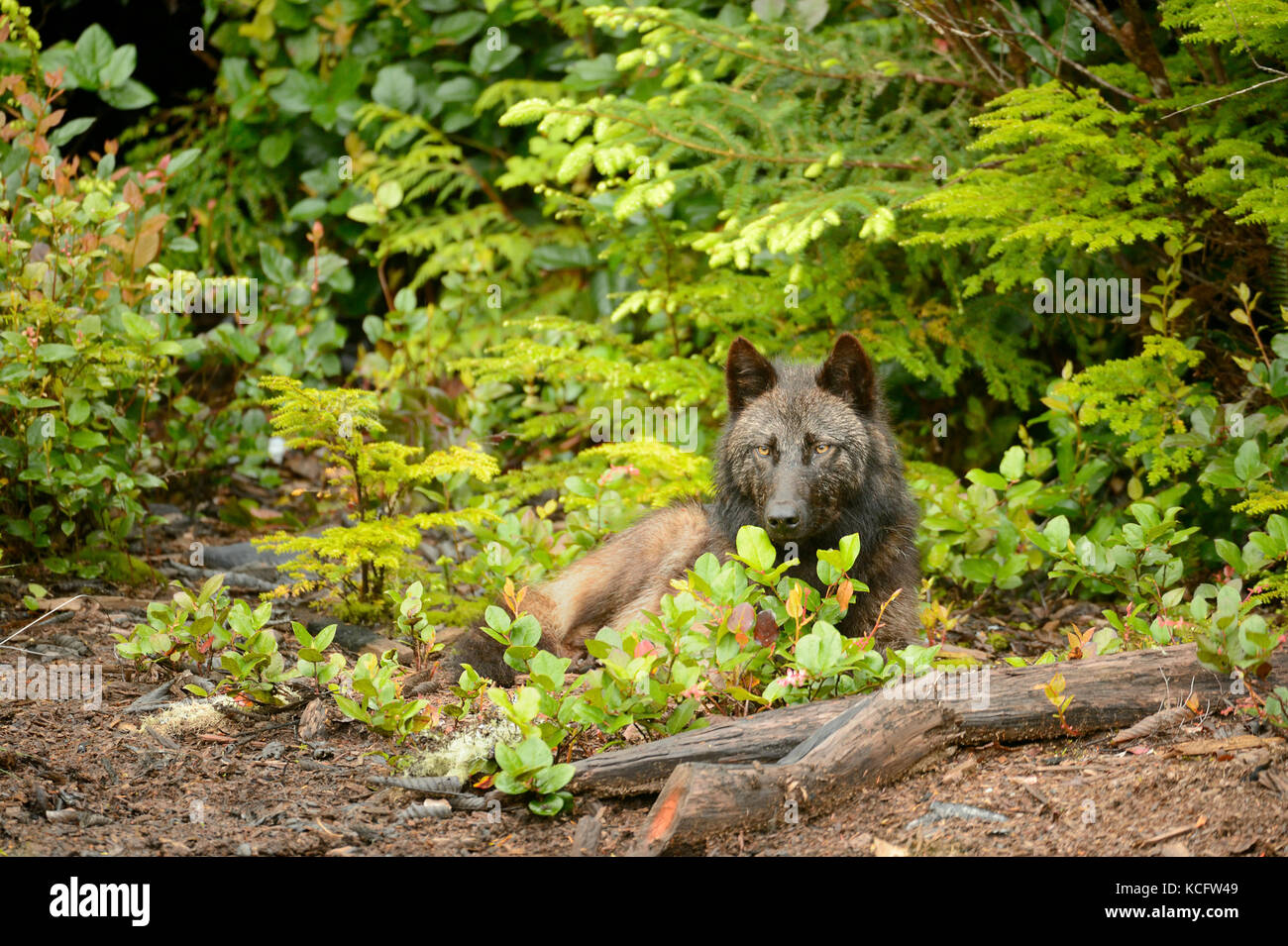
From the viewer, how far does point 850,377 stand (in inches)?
203

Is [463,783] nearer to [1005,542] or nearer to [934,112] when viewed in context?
[1005,542]

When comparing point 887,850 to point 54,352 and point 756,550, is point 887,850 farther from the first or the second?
point 54,352

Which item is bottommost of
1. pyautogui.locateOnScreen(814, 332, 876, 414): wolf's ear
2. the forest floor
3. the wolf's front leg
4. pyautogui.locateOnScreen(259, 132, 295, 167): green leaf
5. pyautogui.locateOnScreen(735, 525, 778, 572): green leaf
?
the forest floor

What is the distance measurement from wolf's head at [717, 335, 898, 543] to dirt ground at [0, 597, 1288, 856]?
1.60m

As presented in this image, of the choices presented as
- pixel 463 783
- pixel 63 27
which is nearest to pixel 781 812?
pixel 463 783

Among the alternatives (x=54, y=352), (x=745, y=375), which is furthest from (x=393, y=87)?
(x=745, y=375)

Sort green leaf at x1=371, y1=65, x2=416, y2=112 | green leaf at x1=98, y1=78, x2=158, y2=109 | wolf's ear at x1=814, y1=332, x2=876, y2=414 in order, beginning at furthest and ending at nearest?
green leaf at x1=371, y1=65, x2=416, y2=112
green leaf at x1=98, y1=78, x2=158, y2=109
wolf's ear at x1=814, y1=332, x2=876, y2=414

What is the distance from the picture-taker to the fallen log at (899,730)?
10.2 feet

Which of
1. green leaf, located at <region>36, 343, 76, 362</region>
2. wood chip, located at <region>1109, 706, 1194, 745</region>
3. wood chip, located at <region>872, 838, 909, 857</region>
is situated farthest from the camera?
green leaf, located at <region>36, 343, 76, 362</region>

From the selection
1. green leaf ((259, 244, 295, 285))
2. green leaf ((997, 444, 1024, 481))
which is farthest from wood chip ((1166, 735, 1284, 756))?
green leaf ((259, 244, 295, 285))

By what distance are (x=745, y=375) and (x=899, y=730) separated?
7.53 ft

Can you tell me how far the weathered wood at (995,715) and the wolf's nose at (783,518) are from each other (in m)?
1.10

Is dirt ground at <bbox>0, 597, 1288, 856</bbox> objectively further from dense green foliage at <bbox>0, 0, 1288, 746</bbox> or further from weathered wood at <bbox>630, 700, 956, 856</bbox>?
dense green foliage at <bbox>0, 0, 1288, 746</bbox>

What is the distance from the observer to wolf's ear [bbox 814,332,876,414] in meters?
5.10
